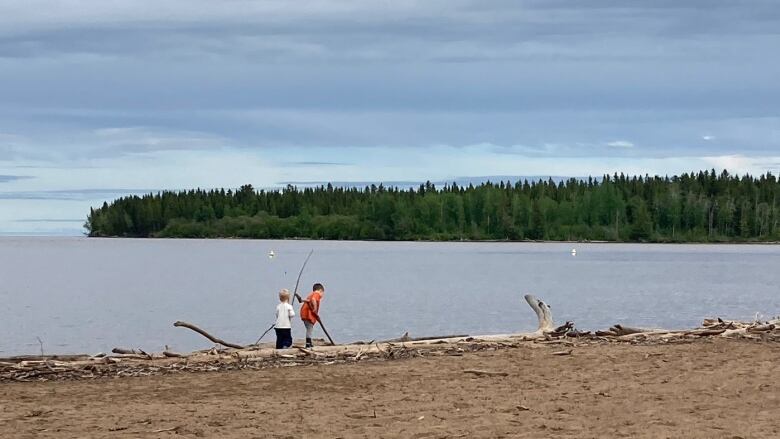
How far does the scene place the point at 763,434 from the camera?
1267 centimetres

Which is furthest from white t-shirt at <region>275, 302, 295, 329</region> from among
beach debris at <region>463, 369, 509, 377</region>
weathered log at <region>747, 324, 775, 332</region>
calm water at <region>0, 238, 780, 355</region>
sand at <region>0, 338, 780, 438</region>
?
calm water at <region>0, 238, 780, 355</region>

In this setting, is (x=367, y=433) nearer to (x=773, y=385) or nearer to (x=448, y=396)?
(x=448, y=396)

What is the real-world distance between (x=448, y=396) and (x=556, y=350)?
5.43 m

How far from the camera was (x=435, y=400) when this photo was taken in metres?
15.4

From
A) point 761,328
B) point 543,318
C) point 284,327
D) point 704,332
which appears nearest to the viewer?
point 284,327

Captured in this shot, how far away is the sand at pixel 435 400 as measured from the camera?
43.5ft

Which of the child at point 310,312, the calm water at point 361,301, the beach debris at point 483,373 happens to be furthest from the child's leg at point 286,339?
the calm water at point 361,301

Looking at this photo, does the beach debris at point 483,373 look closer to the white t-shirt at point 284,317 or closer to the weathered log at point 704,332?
the white t-shirt at point 284,317

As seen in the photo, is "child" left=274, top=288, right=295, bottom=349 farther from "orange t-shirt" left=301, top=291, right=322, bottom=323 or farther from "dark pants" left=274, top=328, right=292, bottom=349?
"orange t-shirt" left=301, top=291, right=322, bottom=323

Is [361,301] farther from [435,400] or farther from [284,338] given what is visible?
[435,400]

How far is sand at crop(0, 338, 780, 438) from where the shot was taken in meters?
13.3

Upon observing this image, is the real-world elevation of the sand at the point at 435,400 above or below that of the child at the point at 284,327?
below

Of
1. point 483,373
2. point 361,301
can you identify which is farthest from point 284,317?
point 361,301

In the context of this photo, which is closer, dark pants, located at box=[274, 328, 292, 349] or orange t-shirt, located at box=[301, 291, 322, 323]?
dark pants, located at box=[274, 328, 292, 349]
